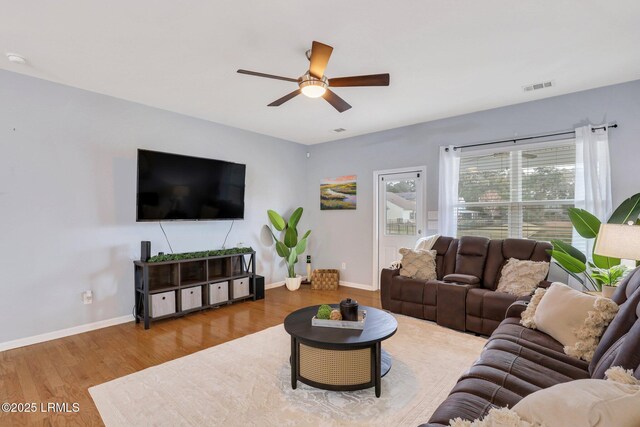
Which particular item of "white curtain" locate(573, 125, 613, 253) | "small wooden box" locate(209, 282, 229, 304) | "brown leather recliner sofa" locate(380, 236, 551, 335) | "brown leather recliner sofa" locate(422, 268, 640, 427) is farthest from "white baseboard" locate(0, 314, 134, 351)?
"white curtain" locate(573, 125, 613, 253)

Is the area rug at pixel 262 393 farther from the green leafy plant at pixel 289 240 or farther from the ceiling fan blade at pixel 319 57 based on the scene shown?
the green leafy plant at pixel 289 240

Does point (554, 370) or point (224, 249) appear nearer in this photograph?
point (554, 370)

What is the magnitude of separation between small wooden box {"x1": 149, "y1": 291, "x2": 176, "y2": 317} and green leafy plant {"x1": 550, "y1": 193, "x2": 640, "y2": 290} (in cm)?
424

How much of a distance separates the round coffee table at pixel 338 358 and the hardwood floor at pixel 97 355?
1299 mm

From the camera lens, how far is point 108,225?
12.1ft

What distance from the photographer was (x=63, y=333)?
3.33 m

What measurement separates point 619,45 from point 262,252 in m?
4.90

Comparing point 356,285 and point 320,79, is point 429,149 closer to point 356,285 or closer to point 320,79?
point 356,285

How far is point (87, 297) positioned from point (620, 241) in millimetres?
4863

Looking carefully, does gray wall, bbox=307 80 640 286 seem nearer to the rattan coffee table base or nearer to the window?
the window

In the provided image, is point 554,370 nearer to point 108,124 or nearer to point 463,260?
point 463,260

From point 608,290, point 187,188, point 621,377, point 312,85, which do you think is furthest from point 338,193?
point 621,377

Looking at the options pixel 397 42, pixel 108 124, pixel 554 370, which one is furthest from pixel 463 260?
pixel 108 124

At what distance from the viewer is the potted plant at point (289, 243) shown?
5398 mm
